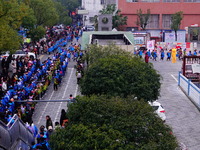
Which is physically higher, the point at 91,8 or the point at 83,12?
the point at 91,8

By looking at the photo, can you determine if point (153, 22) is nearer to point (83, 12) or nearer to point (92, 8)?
point (83, 12)

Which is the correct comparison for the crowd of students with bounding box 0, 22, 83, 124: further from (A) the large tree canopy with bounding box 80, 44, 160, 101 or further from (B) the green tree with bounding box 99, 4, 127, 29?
(B) the green tree with bounding box 99, 4, 127, 29

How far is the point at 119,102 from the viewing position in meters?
10.5

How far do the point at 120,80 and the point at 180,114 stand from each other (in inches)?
216

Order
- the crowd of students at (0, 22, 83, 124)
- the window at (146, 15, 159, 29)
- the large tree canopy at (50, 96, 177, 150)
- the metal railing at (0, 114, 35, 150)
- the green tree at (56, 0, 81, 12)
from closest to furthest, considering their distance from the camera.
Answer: the large tree canopy at (50, 96, 177, 150)
the metal railing at (0, 114, 35, 150)
the crowd of students at (0, 22, 83, 124)
the window at (146, 15, 159, 29)
the green tree at (56, 0, 81, 12)

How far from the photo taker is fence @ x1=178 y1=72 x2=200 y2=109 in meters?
21.5

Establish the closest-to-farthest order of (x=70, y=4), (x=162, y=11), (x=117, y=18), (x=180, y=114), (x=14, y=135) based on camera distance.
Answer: (x=14, y=135), (x=180, y=114), (x=117, y=18), (x=162, y=11), (x=70, y=4)

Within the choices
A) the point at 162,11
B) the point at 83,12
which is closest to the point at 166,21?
the point at 162,11

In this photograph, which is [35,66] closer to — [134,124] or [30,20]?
[30,20]

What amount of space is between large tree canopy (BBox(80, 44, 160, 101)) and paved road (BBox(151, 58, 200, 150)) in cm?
202

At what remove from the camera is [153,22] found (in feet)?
200

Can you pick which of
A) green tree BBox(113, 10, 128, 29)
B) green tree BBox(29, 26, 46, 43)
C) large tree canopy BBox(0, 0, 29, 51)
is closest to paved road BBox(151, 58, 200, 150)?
large tree canopy BBox(0, 0, 29, 51)

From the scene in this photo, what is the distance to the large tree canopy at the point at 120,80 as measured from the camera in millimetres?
15875

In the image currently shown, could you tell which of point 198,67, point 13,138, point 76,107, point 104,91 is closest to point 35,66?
point 198,67
